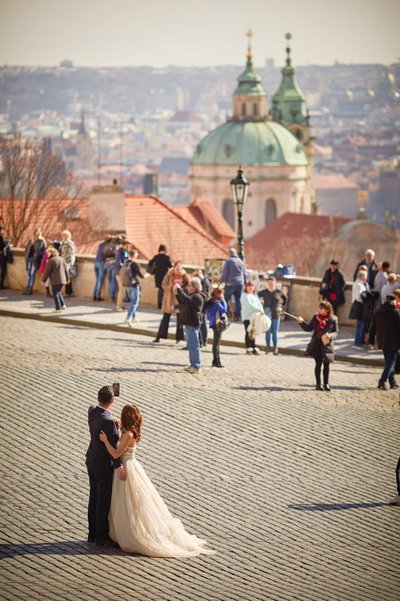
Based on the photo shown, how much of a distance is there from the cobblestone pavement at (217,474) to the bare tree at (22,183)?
54.8ft

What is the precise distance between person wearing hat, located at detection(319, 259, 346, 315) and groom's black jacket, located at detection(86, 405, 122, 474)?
11.7m

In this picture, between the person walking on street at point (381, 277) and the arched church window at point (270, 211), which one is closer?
the person walking on street at point (381, 277)

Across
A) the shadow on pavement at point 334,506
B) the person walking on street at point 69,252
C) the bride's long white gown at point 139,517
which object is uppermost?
the person walking on street at point 69,252

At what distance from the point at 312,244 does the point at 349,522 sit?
106m

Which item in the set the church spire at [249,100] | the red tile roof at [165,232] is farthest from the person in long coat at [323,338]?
the church spire at [249,100]

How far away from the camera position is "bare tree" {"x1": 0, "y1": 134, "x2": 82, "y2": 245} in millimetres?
39550

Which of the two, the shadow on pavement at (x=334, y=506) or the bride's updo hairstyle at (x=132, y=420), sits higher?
the bride's updo hairstyle at (x=132, y=420)

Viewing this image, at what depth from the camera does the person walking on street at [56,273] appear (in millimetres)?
25625

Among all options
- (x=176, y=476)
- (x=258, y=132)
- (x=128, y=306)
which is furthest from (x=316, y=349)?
(x=258, y=132)

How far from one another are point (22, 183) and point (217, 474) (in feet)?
109

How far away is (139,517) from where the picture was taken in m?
Result: 13.4

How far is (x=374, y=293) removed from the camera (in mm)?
23922

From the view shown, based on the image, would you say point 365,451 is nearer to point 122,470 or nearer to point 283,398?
point 283,398

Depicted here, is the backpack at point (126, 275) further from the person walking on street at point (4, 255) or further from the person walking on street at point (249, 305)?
the person walking on street at point (4, 255)
